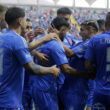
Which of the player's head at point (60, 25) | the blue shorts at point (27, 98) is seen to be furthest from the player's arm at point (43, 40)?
the blue shorts at point (27, 98)

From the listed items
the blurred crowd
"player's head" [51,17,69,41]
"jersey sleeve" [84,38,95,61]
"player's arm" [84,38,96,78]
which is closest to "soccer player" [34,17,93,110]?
"player's head" [51,17,69,41]

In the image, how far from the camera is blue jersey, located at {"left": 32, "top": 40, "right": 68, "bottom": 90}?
4.75m

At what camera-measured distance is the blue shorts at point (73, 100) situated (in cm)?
520

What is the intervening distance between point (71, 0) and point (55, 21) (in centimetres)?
805

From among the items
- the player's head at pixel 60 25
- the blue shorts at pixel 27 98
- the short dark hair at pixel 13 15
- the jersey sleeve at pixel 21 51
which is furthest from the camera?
the blue shorts at pixel 27 98

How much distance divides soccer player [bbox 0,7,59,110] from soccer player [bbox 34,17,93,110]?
0.67m

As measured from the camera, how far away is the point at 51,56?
4.83 meters

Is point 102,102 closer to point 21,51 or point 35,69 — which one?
point 35,69

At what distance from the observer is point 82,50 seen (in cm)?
489

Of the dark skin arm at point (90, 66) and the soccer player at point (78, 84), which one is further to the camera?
the soccer player at point (78, 84)

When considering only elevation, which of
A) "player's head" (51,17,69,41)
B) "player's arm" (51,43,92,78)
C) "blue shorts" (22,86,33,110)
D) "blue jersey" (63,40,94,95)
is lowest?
"blue shorts" (22,86,33,110)

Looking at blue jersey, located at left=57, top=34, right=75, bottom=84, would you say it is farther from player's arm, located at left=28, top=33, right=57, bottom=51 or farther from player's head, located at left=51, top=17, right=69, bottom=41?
player's arm, located at left=28, top=33, right=57, bottom=51

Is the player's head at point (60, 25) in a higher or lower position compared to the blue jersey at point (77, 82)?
higher

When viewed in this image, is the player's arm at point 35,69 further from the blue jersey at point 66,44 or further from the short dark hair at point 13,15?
the blue jersey at point 66,44
